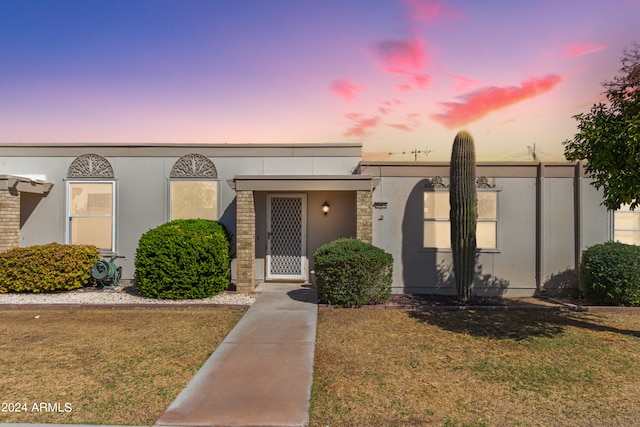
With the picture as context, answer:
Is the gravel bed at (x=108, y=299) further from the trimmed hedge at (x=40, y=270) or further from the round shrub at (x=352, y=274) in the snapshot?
the round shrub at (x=352, y=274)

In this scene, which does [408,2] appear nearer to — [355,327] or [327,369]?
[355,327]

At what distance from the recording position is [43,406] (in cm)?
378

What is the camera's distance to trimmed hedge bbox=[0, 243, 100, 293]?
9.24m

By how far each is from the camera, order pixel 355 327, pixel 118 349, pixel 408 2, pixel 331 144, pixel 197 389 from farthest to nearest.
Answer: pixel 331 144 < pixel 408 2 < pixel 355 327 < pixel 118 349 < pixel 197 389

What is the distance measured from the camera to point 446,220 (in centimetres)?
962

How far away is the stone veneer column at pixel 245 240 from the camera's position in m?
9.33

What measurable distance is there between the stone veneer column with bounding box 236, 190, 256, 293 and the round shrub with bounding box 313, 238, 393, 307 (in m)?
2.01

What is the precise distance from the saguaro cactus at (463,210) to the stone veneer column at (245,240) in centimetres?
471

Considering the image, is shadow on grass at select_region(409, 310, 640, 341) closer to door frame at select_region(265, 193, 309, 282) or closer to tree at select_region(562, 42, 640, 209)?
tree at select_region(562, 42, 640, 209)

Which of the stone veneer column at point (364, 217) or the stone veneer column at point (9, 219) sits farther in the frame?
the stone veneer column at point (9, 219)

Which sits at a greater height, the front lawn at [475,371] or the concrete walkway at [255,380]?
the concrete walkway at [255,380]

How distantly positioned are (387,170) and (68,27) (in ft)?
29.9

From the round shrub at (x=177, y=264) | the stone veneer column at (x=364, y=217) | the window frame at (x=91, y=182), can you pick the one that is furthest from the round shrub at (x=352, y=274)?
the window frame at (x=91, y=182)

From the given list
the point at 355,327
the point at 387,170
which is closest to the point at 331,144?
the point at 387,170
